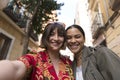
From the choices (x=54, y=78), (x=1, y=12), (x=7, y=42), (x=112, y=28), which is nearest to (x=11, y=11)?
(x=1, y=12)

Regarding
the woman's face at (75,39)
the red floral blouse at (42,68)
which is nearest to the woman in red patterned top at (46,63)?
the red floral blouse at (42,68)

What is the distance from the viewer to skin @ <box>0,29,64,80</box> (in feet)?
3.34

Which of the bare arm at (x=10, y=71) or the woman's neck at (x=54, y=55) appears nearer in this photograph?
the bare arm at (x=10, y=71)

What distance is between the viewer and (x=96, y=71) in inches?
64.4

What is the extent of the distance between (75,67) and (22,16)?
8.33m

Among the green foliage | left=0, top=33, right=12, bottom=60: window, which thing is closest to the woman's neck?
the green foliage

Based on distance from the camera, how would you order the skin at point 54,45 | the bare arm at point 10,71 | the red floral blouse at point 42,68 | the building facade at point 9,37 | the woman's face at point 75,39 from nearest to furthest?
the bare arm at point 10,71
the red floral blouse at point 42,68
the skin at point 54,45
the woman's face at point 75,39
the building facade at point 9,37

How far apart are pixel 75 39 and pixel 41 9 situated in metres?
6.73

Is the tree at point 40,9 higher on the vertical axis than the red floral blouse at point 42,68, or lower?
higher

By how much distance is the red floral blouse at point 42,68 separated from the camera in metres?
1.41

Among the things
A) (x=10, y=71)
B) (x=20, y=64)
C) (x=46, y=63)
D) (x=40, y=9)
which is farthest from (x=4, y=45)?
(x=10, y=71)

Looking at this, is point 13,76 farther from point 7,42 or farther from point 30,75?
point 7,42

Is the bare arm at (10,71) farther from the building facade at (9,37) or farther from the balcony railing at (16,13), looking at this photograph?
the balcony railing at (16,13)

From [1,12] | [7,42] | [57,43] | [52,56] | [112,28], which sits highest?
[1,12]
